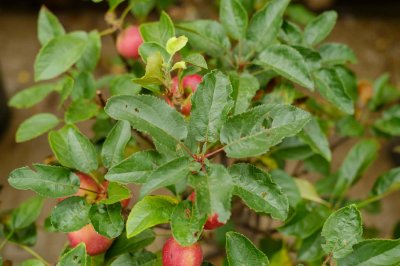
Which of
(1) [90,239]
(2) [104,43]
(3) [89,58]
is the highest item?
(3) [89,58]

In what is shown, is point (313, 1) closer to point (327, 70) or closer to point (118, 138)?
point (327, 70)

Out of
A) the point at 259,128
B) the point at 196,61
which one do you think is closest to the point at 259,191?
the point at 259,128

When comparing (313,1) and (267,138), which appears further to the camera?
(313,1)

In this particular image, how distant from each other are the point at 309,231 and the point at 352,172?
223 millimetres

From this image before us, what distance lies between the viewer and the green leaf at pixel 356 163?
0.98 m

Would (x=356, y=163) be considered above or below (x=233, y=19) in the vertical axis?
below

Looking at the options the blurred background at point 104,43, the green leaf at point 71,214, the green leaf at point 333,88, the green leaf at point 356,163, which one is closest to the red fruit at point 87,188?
the green leaf at point 71,214

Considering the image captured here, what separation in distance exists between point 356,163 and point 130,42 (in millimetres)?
483

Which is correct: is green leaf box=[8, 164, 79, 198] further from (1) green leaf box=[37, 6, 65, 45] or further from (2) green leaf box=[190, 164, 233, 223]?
(1) green leaf box=[37, 6, 65, 45]

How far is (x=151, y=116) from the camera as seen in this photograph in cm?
60

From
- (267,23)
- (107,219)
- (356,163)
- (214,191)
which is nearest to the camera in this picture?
(214,191)

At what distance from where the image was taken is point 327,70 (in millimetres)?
790

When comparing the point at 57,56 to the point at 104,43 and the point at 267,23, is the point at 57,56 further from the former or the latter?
the point at 104,43

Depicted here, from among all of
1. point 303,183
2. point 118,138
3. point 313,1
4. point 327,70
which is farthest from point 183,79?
point 313,1
